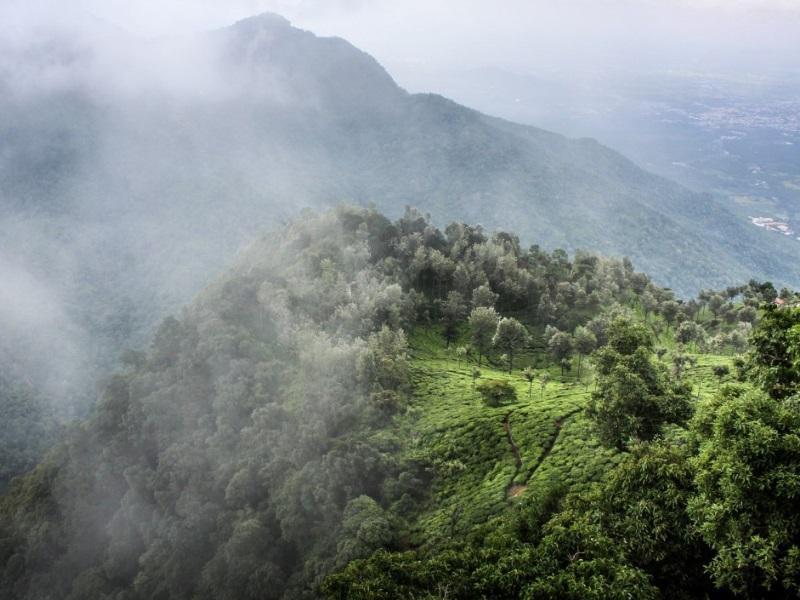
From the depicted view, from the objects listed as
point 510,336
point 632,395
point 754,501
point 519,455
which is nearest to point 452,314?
point 510,336

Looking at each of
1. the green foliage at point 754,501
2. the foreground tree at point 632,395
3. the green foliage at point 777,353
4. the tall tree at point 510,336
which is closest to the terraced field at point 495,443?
the foreground tree at point 632,395

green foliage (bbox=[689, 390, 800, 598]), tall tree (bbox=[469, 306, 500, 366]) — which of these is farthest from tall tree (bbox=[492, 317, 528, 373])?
green foliage (bbox=[689, 390, 800, 598])

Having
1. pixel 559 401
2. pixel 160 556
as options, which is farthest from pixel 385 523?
pixel 160 556

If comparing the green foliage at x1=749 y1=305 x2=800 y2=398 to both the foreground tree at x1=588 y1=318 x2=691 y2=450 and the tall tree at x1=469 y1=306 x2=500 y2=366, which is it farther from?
the tall tree at x1=469 y1=306 x2=500 y2=366

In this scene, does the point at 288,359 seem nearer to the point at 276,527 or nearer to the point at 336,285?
the point at 336,285

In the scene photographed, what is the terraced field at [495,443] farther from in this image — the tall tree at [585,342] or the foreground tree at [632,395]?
the tall tree at [585,342]

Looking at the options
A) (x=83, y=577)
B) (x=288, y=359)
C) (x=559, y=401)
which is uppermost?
(x=559, y=401)

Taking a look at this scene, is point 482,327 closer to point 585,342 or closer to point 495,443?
point 585,342
